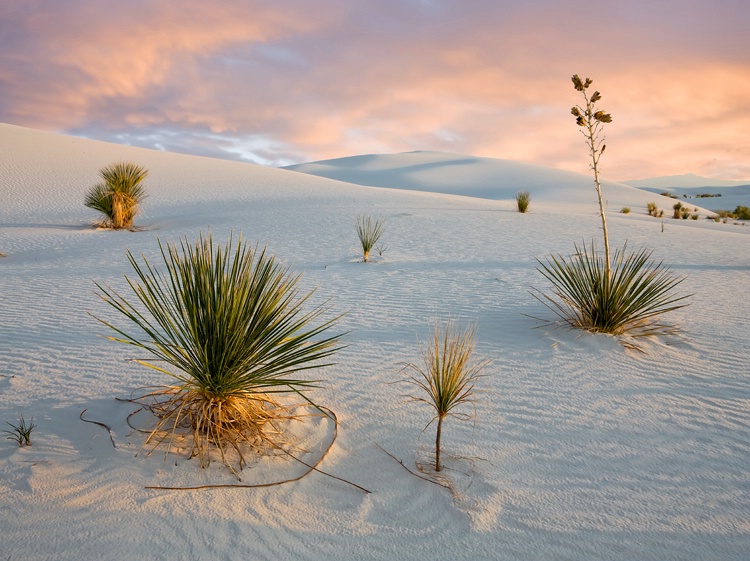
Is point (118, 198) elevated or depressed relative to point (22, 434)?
elevated

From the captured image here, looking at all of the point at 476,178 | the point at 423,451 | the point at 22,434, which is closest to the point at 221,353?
the point at 22,434

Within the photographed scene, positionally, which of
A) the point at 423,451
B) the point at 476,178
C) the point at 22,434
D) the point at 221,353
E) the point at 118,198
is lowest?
the point at 423,451

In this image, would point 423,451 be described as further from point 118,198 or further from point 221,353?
point 118,198

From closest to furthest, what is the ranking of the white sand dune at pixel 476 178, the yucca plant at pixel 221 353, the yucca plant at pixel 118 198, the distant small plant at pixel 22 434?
the distant small plant at pixel 22 434, the yucca plant at pixel 221 353, the yucca plant at pixel 118 198, the white sand dune at pixel 476 178

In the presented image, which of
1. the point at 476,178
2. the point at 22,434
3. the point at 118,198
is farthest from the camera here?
the point at 476,178

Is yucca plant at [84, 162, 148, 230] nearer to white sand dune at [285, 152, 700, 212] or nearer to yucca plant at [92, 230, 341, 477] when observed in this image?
yucca plant at [92, 230, 341, 477]

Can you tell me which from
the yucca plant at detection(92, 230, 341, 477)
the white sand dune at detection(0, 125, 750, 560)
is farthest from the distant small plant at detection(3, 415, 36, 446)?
the yucca plant at detection(92, 230, 341, 477)

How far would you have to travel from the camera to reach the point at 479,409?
3.90m

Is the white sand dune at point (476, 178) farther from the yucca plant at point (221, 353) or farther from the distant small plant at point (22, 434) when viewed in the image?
the distant small plant at point (22, 434)

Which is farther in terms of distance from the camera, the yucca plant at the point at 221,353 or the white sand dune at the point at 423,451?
the yucca plant at the point at 221,353

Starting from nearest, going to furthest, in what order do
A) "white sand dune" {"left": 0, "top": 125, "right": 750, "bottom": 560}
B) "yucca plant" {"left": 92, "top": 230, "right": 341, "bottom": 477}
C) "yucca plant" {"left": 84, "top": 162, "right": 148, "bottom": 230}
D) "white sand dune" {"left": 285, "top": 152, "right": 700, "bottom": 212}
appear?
"white sand dune" {"left": 0, "top": 125, "right": 750, "bottom": 560}
"yucca plant" {"left": 92, "top": 230, "right": 341, "bottom": 477}
"yucca plant" {"left": 84, "top": 162, "right": 148, "bottom": 230}
"white sand dune" {"left": 285, "top": 152, "right": 700, "bottom": 212}

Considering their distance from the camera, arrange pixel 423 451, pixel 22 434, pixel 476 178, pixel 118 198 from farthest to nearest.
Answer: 1. pixel 476 178
2. pixel 118 198
3. pixel 423 451
4. pixel 22 434

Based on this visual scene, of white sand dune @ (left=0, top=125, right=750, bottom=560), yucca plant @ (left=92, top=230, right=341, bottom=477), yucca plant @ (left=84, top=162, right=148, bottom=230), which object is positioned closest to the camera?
white sand dune @ (left=0, top=125, right=750, bottom=560)

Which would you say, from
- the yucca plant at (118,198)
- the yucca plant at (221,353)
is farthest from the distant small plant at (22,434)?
the yucca plant at (118,198)
